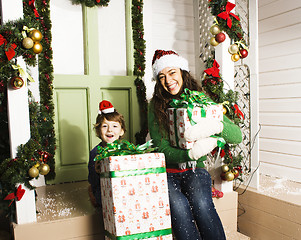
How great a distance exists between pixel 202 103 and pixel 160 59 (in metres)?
0.55

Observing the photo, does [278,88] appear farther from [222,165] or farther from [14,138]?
[14,138]

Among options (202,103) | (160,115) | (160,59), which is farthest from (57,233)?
(160,59)

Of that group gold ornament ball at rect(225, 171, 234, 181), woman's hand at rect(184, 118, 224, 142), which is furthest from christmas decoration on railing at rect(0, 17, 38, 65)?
gold ornament ball at rect(225, 171, 234, 181)

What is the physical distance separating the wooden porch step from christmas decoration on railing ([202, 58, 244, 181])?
0.20 metres

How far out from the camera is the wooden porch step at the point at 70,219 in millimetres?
1736

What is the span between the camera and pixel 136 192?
153 cm

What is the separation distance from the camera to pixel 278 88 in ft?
9.57

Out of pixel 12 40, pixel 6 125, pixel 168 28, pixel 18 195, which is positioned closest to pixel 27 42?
pixel 12 40

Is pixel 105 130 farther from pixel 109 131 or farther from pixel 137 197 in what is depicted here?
pixel 137 197

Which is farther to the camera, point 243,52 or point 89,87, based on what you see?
point 89,87

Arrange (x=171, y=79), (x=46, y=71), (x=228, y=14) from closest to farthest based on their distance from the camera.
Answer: (x=171, y=79)
(x=228, y=14)
(x=46, y=71)

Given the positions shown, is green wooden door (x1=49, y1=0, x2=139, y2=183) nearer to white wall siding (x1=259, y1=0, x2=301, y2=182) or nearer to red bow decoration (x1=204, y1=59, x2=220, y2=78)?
red bow decoration (x1=204, y1=59, x2=220, y2=78)

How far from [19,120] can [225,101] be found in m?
1.48

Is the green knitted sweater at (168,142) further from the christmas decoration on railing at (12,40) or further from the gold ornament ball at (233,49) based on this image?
the christmas decoration on railing at (12,40)
